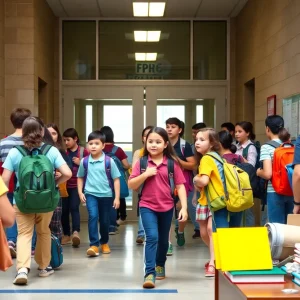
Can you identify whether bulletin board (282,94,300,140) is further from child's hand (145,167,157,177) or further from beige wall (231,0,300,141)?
child's hand (145,167,157,177)

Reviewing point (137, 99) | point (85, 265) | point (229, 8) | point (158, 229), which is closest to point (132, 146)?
point (137, 99)

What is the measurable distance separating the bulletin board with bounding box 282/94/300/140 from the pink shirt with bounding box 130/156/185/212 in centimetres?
219

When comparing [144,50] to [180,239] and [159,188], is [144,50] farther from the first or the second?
[159,188]

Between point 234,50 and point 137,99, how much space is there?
1.92m

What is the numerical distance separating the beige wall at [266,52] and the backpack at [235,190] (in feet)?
6.74

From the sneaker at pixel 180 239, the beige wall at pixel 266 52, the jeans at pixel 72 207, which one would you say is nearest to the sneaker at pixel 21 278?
the jeans at pixel 72 207

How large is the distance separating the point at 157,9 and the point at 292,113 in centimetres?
409

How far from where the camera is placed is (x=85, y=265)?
262 inches

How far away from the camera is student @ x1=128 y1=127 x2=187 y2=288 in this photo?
5.46 m

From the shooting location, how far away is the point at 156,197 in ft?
18.2

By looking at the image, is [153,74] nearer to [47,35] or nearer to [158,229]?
[47,35]

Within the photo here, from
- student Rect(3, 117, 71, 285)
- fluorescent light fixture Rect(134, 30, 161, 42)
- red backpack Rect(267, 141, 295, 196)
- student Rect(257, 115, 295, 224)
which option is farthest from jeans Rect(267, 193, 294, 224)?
fluorescent light fixture Rect(134, 30, 161, 42)

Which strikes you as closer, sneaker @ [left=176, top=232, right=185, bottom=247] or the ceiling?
sneaker @ [left=176, top=232, right=185, bottom=247]

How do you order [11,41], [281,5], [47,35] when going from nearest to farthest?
[281,5] → [11,41] → [47,35]
